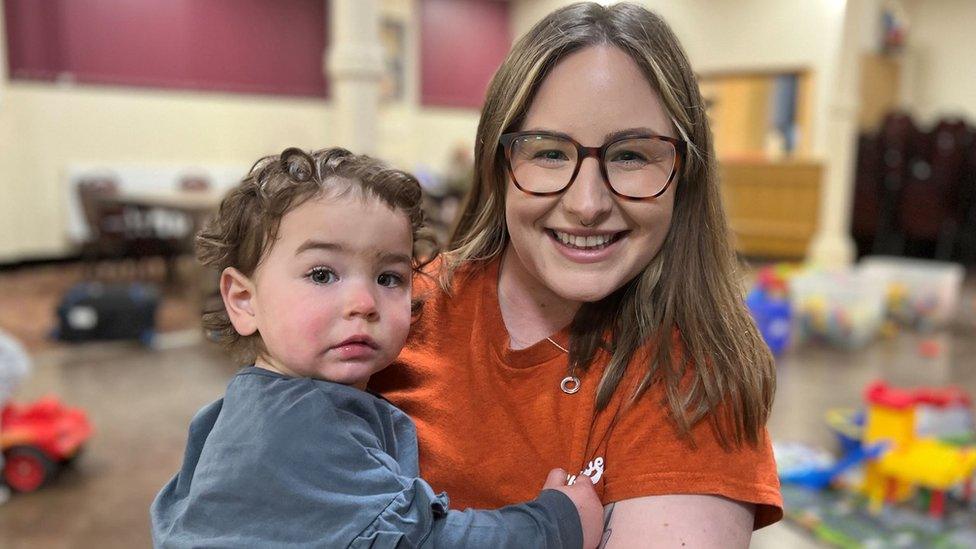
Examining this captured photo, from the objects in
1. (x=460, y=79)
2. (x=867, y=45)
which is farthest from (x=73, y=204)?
(x=867, y=45)

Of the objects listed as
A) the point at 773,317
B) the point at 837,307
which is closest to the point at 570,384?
the point at 773,317

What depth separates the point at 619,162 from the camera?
39.2 inches

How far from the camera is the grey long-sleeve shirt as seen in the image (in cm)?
86

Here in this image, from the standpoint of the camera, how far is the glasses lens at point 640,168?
3.25ft

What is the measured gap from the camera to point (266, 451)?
88 cm

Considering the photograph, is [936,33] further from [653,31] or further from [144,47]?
[653,31]

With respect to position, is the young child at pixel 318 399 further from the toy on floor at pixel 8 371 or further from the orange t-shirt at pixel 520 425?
the toy on floor at pixel 8 371

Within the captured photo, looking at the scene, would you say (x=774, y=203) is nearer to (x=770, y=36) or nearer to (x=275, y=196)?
(x=770, y=36)

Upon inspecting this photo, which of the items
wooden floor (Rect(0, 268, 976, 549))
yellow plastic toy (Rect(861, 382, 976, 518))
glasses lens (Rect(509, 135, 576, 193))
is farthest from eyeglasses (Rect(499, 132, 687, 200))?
yellow plastic toy (Rect(861, 382, 976, 518))

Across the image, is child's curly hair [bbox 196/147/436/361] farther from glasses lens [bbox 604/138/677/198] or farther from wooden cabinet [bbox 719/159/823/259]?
wooden cabinet [bbox 719/159/823/259]

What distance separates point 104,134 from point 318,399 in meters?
8.82

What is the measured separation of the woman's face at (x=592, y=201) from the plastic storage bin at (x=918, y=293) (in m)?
6.08

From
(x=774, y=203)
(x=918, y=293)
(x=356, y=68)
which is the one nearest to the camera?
(x=356, y=68)

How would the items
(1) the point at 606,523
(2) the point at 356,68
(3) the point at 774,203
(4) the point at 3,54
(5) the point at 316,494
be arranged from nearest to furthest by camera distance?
(5) the point at 316,494, (1) the point at 606,523, (2) the point at 356,68, (4) the point at 3,54, (3) the point at 774,203
